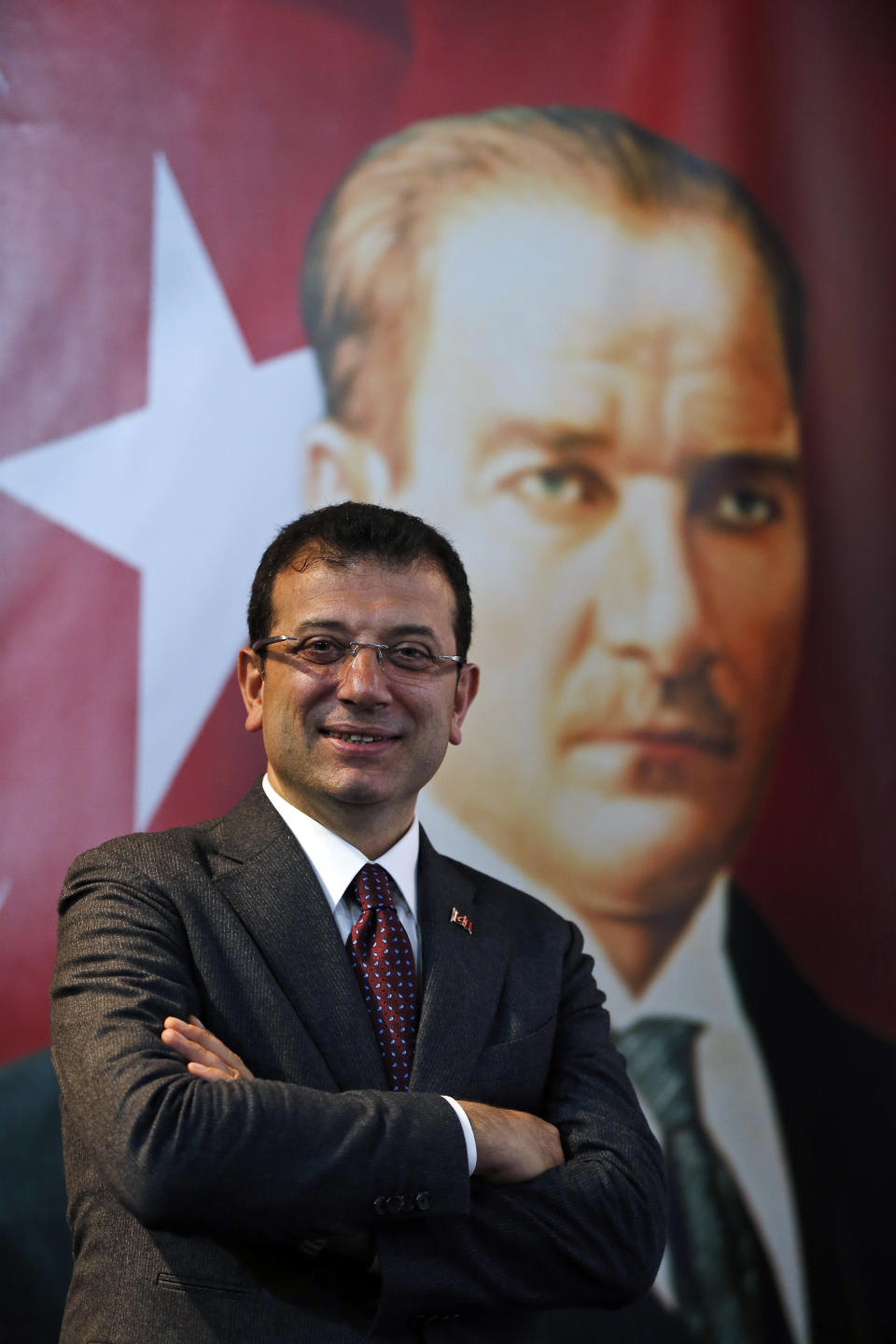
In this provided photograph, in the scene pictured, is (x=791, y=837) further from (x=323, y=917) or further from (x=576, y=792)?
(x=323, y=917)

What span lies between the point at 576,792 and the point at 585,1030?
1.29 m

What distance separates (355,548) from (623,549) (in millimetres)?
1501

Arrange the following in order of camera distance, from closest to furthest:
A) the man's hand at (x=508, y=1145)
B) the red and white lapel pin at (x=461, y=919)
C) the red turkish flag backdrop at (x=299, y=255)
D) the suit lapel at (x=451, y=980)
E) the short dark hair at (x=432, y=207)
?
the man's hand at (x=508, y=1145) → the suit lapel at (x=451, y=980) → the red and white lapel pin at (x=461, y=919) → the red turkish flag backdrop at (x=299, y=255) → the short dark hair at (x=432, y=207)

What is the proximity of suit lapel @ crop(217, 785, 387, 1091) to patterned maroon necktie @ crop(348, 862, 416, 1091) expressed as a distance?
3cm

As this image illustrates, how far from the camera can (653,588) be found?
355cm

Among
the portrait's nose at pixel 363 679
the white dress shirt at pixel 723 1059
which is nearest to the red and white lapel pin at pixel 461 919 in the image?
the portrait's nose at pixel 363 679

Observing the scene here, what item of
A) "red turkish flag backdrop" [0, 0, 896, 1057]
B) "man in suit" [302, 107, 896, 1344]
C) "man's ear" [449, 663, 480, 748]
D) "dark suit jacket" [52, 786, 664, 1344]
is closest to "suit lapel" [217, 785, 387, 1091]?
"dark suit jacket" [52, 786, 664, 1344]

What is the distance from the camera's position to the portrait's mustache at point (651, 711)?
350 cm

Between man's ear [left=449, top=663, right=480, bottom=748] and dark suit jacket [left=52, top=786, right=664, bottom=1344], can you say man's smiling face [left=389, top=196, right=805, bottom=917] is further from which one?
dark suit jacket [left=52, top=786, right=664, bottom=1344]

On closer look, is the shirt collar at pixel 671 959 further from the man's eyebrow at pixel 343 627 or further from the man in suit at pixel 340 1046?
the man's eyebrow at pixel 343 627

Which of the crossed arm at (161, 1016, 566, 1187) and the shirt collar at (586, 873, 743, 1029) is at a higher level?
the crossed arm at (161, 1016, 566, 1187)

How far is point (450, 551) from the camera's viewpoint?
92.1 inches

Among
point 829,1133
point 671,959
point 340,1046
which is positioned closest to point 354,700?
point 340,1046

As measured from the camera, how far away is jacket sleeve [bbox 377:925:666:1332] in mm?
1793
